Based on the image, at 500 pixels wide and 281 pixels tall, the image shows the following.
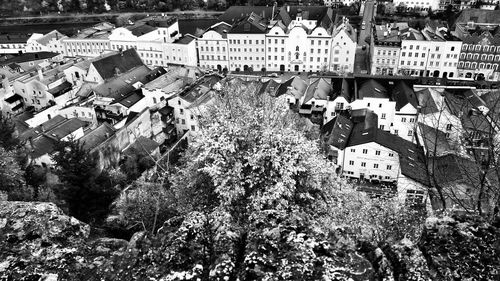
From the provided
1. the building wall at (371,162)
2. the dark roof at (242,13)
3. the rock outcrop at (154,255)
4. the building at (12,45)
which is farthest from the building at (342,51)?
the building at (12,45)

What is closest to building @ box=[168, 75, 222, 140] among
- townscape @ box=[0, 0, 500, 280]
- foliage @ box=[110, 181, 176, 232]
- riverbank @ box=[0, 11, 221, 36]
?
townscape @ box=[0, 0, 500, 280]

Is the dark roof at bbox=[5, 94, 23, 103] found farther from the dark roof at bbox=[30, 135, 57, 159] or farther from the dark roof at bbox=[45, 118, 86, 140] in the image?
the dark roof at bbox=[30, 135, 57, 159]

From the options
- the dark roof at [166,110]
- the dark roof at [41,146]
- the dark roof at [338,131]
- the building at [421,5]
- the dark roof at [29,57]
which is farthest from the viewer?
the building at [421,5]

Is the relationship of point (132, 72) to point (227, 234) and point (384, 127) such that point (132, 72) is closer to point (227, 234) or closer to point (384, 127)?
point (384, 127)

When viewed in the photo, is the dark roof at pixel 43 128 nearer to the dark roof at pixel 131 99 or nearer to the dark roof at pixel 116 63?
the dark roof at pixel 131 99

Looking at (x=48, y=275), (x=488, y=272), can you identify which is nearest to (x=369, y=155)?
(x=488, y=272)

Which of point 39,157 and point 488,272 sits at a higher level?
point 488,272
